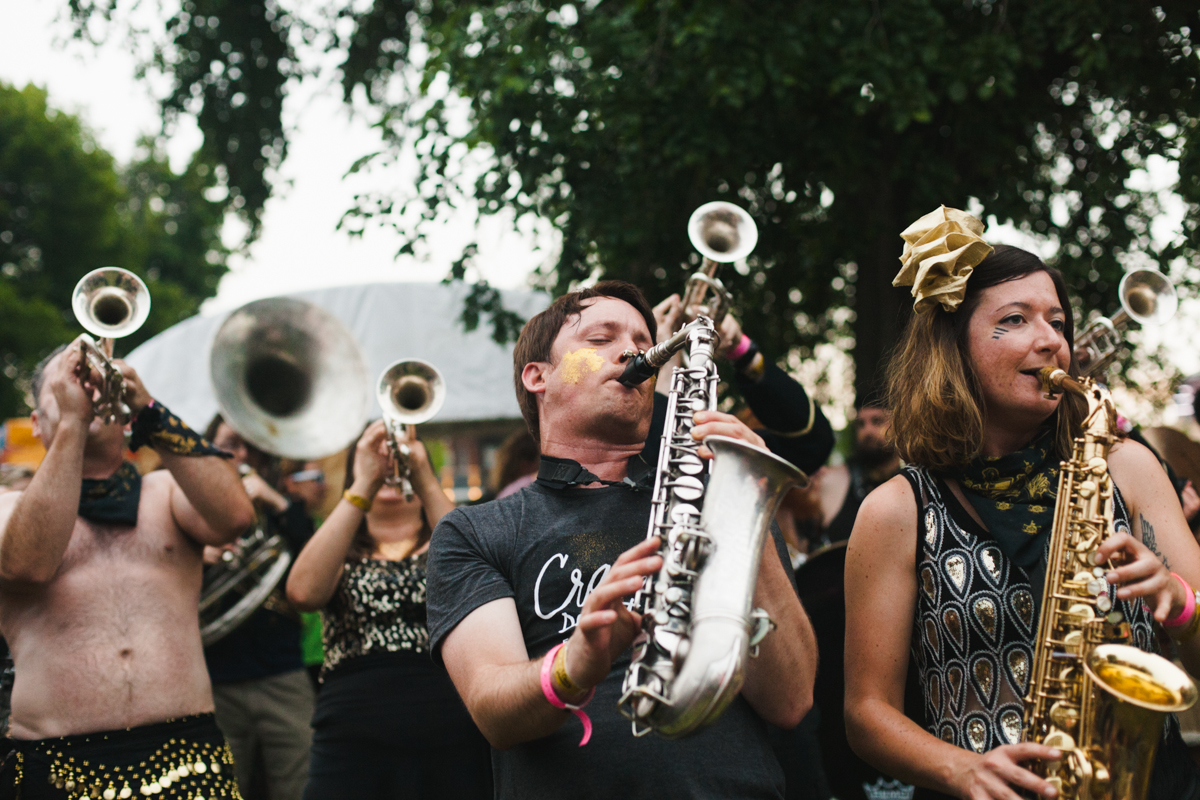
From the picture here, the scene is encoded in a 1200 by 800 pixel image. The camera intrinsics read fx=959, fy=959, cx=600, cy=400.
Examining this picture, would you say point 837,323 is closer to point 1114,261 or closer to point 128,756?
point 1114,261

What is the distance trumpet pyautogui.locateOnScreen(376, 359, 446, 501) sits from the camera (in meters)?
3.94

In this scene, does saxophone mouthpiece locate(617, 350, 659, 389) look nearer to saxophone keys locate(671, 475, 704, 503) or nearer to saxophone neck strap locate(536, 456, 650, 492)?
saxophone neck strap locate(536, 456, 650, 492)

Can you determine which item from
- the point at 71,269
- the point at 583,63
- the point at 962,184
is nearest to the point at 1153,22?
the point at 962,184

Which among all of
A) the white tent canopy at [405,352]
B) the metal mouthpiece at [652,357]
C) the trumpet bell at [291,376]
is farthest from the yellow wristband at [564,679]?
the white tent canopy at [405,352]

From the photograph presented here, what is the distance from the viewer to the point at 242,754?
477 centimetres

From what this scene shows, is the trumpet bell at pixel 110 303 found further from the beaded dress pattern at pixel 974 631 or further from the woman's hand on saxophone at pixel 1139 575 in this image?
the woman's hand on saxophone at pixel 1139 575

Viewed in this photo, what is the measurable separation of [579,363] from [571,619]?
2.16ft

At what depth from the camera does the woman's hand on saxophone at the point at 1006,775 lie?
1.78 metres

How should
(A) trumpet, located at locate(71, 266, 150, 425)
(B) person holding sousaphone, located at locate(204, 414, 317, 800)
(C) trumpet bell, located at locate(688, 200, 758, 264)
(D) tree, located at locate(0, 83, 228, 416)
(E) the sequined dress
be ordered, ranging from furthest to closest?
(D) tree, located at locate(0, 83, 228, 416) < (B) person holding sousaphone, located at locate(204, 414, 317, 800) < (C) trumpet bell, located at locate(688, 200, 758, 264) < (E) the sequined dress < (A) trumpet, located at locate(71, 266, 150, 425)

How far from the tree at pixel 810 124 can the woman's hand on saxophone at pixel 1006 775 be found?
3462mm

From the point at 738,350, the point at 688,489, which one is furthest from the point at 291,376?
the point at 688,489

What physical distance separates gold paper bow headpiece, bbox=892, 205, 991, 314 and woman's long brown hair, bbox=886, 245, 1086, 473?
Result: 0.05 metres

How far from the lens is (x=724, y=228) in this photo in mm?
3998

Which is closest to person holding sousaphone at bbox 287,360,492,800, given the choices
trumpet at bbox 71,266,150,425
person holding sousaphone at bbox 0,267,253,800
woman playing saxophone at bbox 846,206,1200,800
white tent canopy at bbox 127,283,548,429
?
person holding sousaphone at bbox 0,267,253,800
